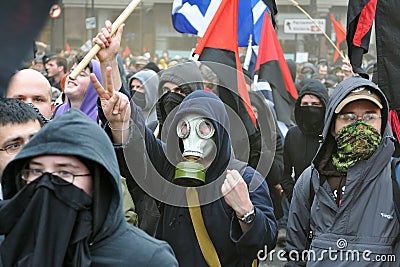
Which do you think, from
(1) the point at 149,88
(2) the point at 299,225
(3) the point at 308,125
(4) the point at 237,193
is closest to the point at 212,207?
(4) the point at 237,193

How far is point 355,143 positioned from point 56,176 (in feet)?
6.53

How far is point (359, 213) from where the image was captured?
413 cm

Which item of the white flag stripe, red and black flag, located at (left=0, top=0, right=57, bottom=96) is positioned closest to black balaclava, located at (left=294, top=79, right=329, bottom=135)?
the white flag stripe

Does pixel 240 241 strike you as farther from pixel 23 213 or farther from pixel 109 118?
pixel 23 213

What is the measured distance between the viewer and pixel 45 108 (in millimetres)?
4820

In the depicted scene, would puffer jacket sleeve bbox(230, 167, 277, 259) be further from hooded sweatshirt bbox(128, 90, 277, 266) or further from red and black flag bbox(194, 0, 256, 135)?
red and black flag bbox(194, 0, 256, 135)

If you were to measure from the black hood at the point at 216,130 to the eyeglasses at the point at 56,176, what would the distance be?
1405 mm

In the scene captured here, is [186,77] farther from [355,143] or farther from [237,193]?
[237,193]

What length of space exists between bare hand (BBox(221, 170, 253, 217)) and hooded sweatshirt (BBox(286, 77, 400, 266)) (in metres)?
0.55

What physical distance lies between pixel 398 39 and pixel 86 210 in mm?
2886

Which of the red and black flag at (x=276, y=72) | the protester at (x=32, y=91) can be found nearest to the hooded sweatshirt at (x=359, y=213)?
the protester at (x=32, y=91)

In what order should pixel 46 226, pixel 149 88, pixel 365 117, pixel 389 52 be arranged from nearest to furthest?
pixel 46 226, pixel 365 117, pixel 389 52, pixel 149 88

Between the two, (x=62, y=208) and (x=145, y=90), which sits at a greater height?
(x=62, y=208)

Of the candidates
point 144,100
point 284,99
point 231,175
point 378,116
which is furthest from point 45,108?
point 284,99
